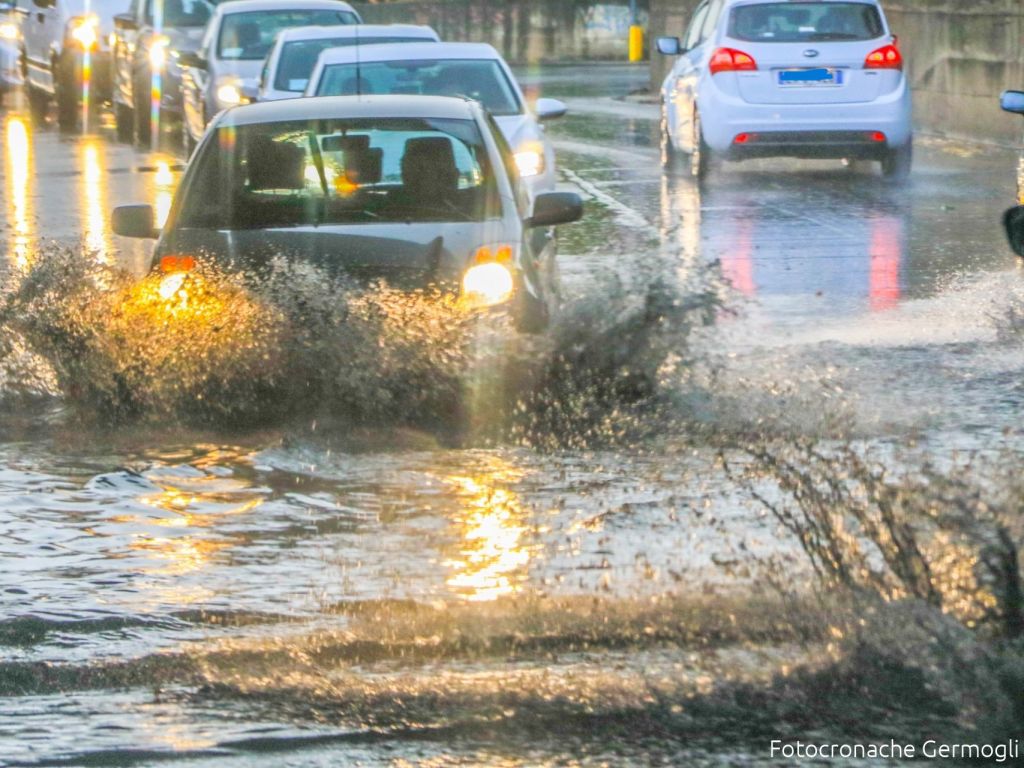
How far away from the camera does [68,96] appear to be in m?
28.0

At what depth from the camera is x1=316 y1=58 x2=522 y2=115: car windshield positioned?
15.7m

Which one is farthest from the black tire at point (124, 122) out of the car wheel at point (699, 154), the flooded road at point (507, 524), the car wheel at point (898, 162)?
the flooded road at point (507, 524)

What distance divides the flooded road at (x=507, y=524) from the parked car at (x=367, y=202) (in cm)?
26

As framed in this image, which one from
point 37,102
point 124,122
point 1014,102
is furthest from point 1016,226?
point 37,102

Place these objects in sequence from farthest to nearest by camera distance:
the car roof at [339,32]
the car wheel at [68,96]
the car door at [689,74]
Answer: the car wheel at [68,96] < the car door at [689,74] < the car roof at [339,32]

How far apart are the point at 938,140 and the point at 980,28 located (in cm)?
131

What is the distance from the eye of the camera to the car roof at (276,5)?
22500mm

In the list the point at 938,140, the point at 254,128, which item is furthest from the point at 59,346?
the point at 938,140

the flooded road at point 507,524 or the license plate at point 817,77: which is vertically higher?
the license plate at point 817,77

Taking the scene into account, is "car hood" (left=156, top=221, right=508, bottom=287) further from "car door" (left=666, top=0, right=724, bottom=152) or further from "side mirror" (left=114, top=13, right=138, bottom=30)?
A: "side mirror" (left=114, top=13, right=138, bottom=30)

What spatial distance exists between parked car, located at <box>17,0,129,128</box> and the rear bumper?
449 inches

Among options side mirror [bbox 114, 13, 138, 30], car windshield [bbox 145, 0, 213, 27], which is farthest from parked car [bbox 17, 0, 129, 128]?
car windshield [bbox 145, 0, 213, 27]

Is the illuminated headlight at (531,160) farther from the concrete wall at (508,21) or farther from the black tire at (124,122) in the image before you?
the concrete wall at (508,21)

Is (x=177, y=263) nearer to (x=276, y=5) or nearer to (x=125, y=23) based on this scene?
(x=276, y=5)
